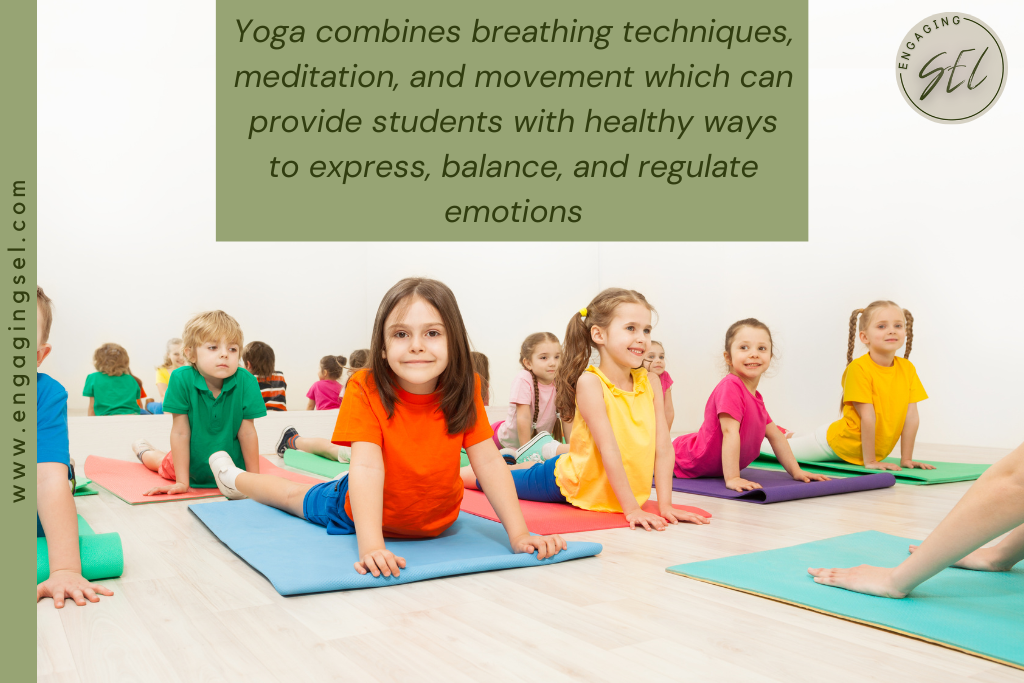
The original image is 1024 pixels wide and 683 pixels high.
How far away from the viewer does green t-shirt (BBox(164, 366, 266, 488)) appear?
11.0 feet

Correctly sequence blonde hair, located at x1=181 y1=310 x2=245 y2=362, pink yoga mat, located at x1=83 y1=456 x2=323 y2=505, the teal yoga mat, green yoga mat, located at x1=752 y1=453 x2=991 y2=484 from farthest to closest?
green yoga mat, located at x1=752 y1=453 x2=991 y2=484, blonde hair, located at x1=181 y1=310 x2=245 y2=362, pink yoga mat, located at x1=83 y1=456 x2=323 y2=505, the teal yoga mat

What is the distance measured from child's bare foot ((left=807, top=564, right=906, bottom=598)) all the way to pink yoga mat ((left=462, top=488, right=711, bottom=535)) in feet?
2.90

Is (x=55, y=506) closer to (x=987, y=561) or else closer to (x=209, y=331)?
(x=209, y=331)

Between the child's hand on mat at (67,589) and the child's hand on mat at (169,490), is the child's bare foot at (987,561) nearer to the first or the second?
the child's hand on mat at (67,589)

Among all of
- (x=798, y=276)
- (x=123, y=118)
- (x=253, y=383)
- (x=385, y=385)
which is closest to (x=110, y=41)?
(x=123, y=118)

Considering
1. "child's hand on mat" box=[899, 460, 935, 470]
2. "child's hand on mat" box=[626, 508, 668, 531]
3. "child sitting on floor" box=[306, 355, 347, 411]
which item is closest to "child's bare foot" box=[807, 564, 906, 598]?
"child's hand on mat" box=[626, 508, 668, 531]

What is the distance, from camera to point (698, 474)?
3715 mm

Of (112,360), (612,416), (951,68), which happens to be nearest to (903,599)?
(612,416)

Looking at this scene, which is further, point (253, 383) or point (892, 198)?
point (892, 198)

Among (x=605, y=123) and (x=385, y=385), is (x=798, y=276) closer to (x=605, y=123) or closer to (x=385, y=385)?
(x=605, y=123)

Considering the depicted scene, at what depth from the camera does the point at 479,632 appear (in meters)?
1.48

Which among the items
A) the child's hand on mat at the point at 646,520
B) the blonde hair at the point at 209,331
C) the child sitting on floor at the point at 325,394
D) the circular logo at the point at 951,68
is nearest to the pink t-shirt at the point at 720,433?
the child's hand on mat at the point at 646,520

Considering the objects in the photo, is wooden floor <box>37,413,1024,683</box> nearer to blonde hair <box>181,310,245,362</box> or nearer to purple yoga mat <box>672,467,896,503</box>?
purple yoga mat <box>672,467,896,503</box>

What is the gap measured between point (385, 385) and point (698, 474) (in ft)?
6.97
